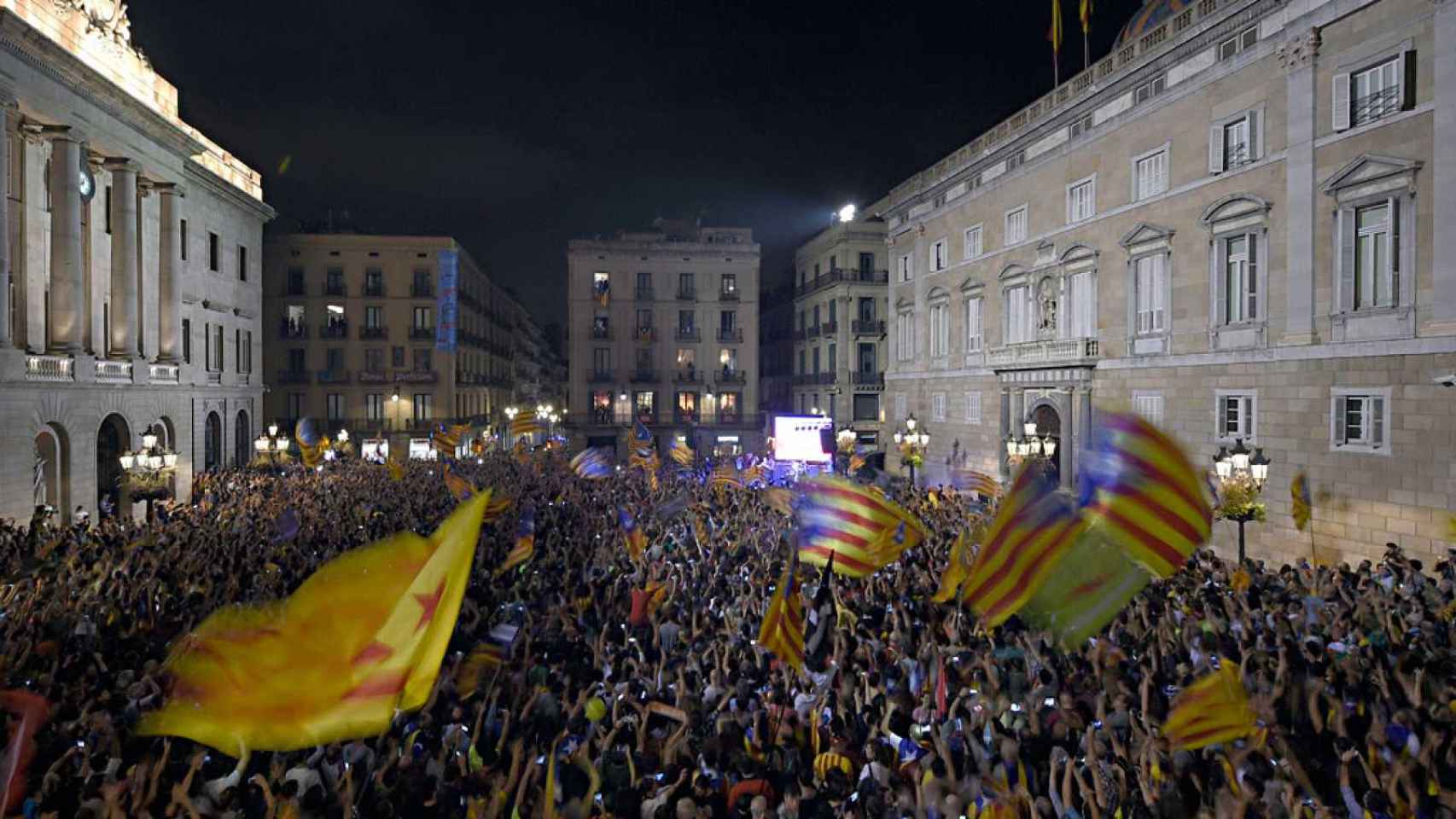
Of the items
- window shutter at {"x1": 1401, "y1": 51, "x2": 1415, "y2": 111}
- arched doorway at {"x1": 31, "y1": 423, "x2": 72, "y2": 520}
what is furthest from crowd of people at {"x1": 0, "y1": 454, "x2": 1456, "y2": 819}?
arched doorway at {"x1": 31, "y1": 423, "x2": 72, "y2": 520}

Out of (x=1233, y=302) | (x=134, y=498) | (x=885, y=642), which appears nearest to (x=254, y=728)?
(x=885, y=642)

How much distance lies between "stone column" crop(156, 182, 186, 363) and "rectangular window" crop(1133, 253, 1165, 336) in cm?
3419

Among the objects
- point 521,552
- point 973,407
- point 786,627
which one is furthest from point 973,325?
point 786,627

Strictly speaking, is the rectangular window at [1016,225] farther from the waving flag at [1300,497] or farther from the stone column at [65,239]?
the stone column at [65,239]

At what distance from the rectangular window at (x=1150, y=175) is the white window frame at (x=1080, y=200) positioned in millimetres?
1898

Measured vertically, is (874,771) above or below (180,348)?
below

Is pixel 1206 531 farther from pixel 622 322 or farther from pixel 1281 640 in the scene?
pixel 622 322

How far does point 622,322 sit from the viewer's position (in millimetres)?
58938

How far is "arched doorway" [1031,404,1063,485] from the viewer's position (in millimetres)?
29109

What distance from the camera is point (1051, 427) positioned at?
99.5ft

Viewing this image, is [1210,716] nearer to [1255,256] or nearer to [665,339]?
[1255,256]

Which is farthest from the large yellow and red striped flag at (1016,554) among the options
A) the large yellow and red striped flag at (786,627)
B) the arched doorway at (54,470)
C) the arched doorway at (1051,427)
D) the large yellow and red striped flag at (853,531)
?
the arched doorway at (54,470)

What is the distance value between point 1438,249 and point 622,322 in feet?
154

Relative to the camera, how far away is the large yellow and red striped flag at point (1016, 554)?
32.9 feet
